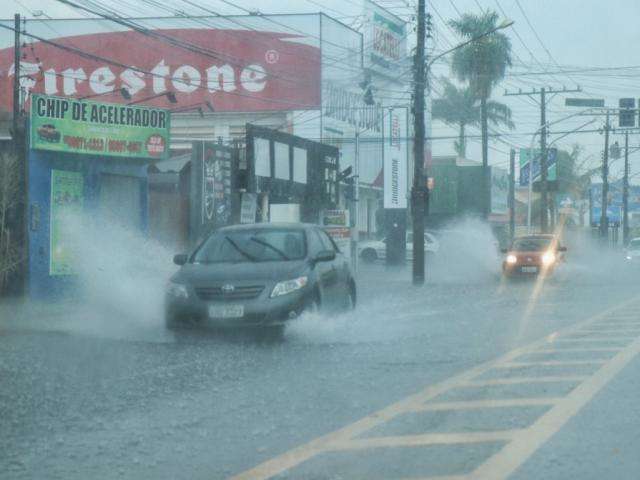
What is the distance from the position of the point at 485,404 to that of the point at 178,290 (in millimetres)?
7080

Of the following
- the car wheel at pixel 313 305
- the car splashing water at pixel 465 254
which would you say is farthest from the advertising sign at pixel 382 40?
the car wheel at pixel 313 305

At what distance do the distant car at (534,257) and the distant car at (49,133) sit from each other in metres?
16.2

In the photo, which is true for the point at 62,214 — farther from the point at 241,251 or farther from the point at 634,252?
the point at 634,252

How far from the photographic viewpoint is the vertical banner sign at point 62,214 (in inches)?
1021

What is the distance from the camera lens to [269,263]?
16.6m

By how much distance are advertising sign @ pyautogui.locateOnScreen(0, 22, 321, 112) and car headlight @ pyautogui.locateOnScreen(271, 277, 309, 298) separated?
120ft

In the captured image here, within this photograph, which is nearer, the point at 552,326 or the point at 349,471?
the point at 349,471

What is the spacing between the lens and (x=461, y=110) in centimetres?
7925

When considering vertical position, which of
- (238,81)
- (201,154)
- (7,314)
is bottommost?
(7,314)

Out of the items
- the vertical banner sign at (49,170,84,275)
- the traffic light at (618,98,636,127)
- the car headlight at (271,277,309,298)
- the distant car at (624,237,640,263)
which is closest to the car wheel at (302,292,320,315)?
the car headlight at (271,277,309,298)

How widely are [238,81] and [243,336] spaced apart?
3775 cm

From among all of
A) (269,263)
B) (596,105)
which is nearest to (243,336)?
(269,263)

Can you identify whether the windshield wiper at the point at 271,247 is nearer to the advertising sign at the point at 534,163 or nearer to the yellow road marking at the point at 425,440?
the yellow road marking at the point at 425,440

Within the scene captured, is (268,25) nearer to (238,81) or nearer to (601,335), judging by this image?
(238,81)
